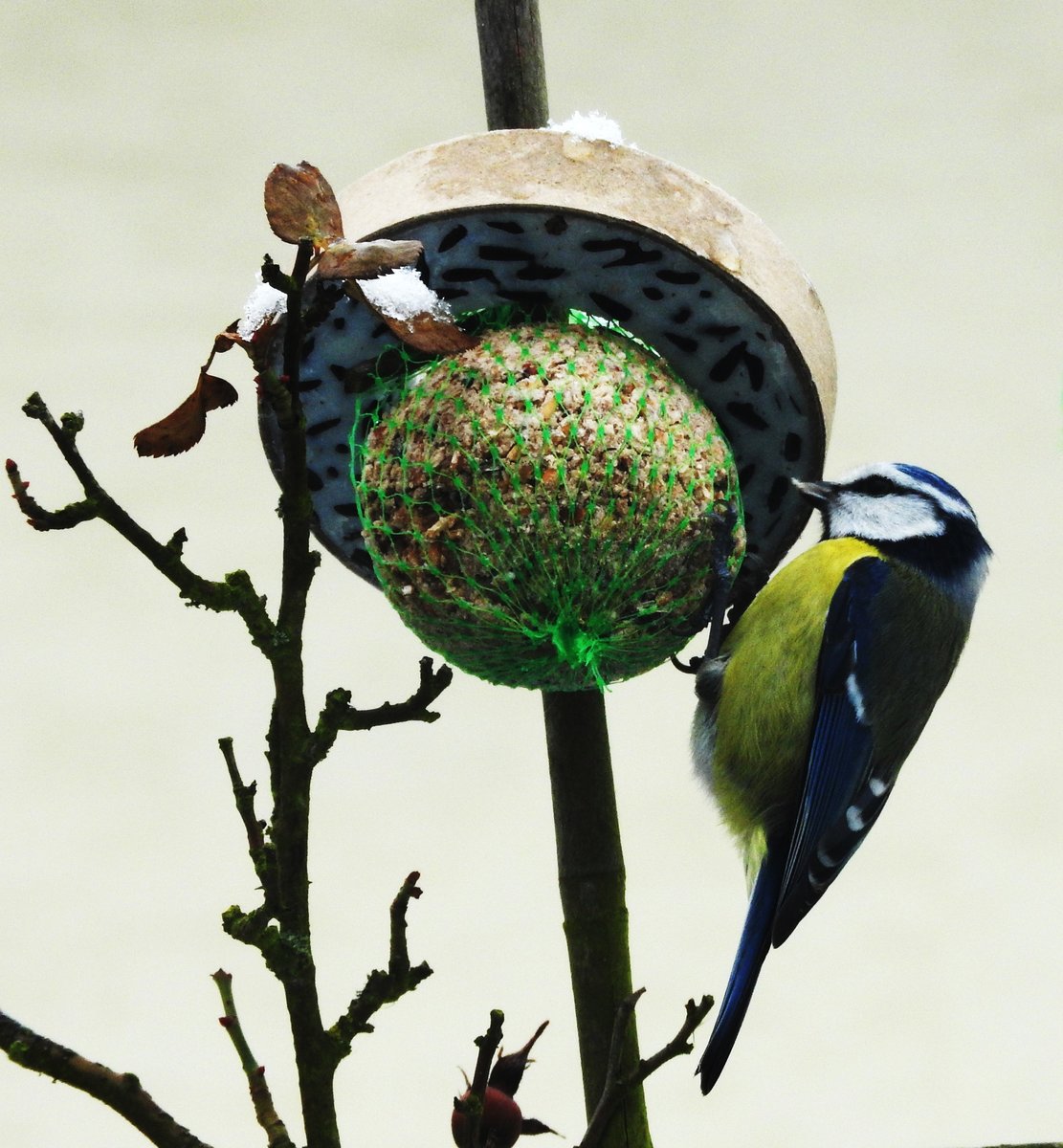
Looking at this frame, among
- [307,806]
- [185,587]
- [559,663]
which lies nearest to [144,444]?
[185,587]

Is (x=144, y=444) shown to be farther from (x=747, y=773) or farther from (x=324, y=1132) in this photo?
(x=747, y=773)

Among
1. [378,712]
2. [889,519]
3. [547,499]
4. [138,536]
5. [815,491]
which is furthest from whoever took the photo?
[889,519]

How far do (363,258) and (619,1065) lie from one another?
51 cm

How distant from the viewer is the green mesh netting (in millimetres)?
1021

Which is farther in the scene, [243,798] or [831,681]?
[831,681]

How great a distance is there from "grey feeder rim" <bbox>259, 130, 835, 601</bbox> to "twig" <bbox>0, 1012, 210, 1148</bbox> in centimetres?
51

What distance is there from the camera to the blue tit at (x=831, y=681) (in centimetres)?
131

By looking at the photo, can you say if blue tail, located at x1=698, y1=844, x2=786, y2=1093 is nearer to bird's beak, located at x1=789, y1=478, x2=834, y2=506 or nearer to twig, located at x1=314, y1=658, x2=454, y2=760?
bird's beak, located at x1=789, y1=478, x2=834, y2=506

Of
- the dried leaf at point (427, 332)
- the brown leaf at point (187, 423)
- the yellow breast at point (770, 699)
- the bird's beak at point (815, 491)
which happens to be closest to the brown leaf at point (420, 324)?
the dried leaf at point (427, 332)

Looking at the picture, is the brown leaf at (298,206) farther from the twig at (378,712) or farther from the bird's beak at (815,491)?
the bird's beak at (815,491)

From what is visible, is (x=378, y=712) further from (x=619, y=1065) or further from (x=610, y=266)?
(x=610, y=266)

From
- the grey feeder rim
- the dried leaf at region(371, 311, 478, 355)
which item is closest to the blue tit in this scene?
the grey feeder rim

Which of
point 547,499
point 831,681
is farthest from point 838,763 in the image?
point 547,499

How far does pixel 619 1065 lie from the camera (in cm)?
93
